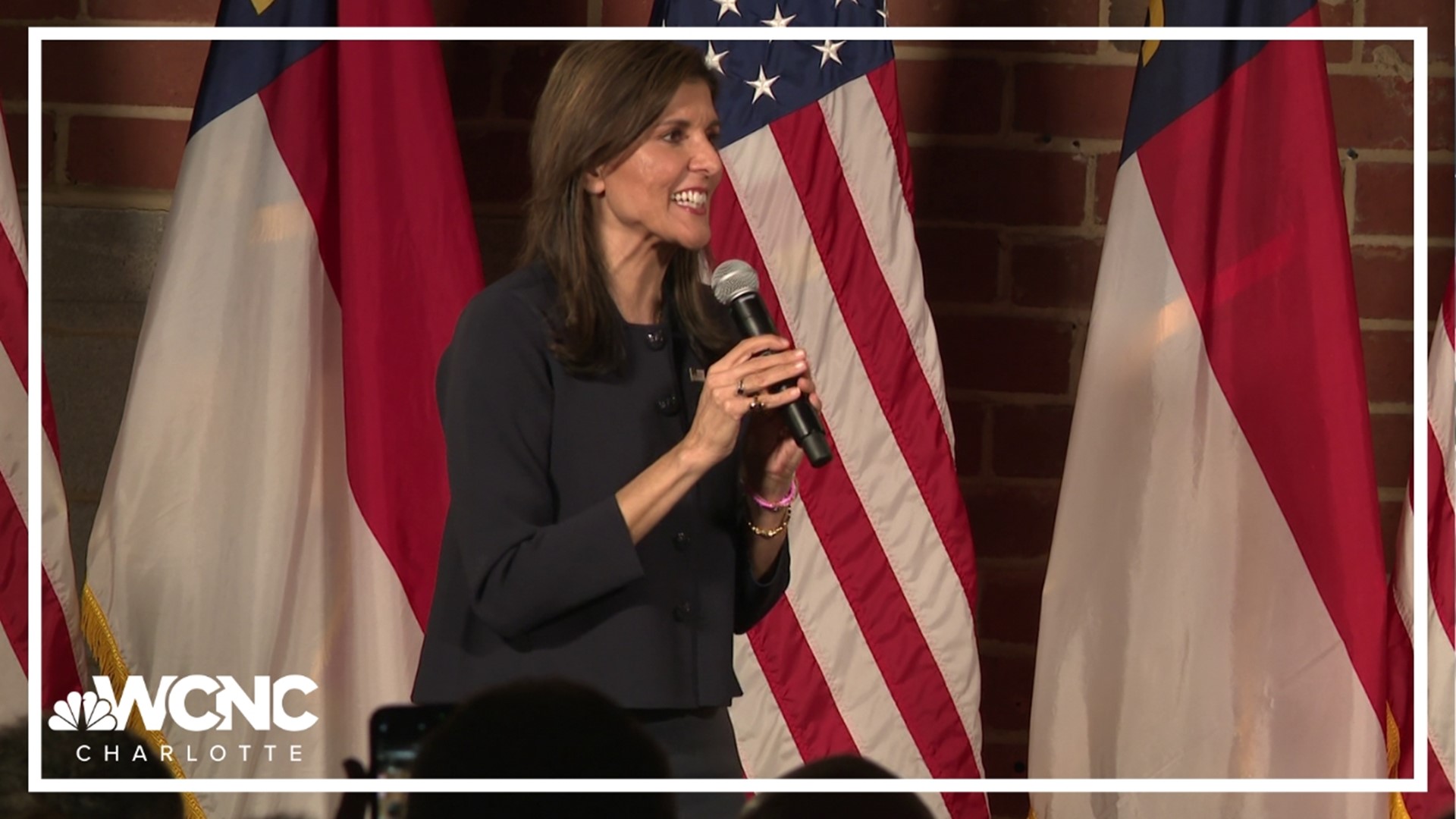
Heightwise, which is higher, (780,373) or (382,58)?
(382,58)

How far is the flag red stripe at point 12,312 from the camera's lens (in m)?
1.81

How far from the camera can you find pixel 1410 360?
2.14 meters

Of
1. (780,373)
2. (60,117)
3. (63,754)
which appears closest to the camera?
(780,373)

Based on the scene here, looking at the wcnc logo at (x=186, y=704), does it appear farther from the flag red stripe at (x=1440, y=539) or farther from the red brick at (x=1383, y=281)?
the red brick at (x=1383, y=281)

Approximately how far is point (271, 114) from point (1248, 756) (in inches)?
55.9

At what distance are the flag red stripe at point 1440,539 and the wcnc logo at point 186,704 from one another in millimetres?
1349

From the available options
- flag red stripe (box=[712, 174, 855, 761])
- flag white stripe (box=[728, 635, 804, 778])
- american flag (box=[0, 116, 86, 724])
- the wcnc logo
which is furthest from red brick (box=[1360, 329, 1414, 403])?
american flag (box=[0, 116, 86, 724])

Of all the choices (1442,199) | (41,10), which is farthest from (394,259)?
(1442,199)

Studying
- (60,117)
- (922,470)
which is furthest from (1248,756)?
(60,117)

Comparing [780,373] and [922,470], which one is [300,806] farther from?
[780,373]

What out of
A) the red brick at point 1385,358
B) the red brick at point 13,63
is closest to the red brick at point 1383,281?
the red brick at point 1385,358

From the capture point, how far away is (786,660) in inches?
76.4

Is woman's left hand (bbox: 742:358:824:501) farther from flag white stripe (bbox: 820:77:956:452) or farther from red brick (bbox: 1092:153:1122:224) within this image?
red brick (bbox: 1092:153:1122:224)

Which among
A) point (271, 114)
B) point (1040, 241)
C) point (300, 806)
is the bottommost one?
point (300, 806)
